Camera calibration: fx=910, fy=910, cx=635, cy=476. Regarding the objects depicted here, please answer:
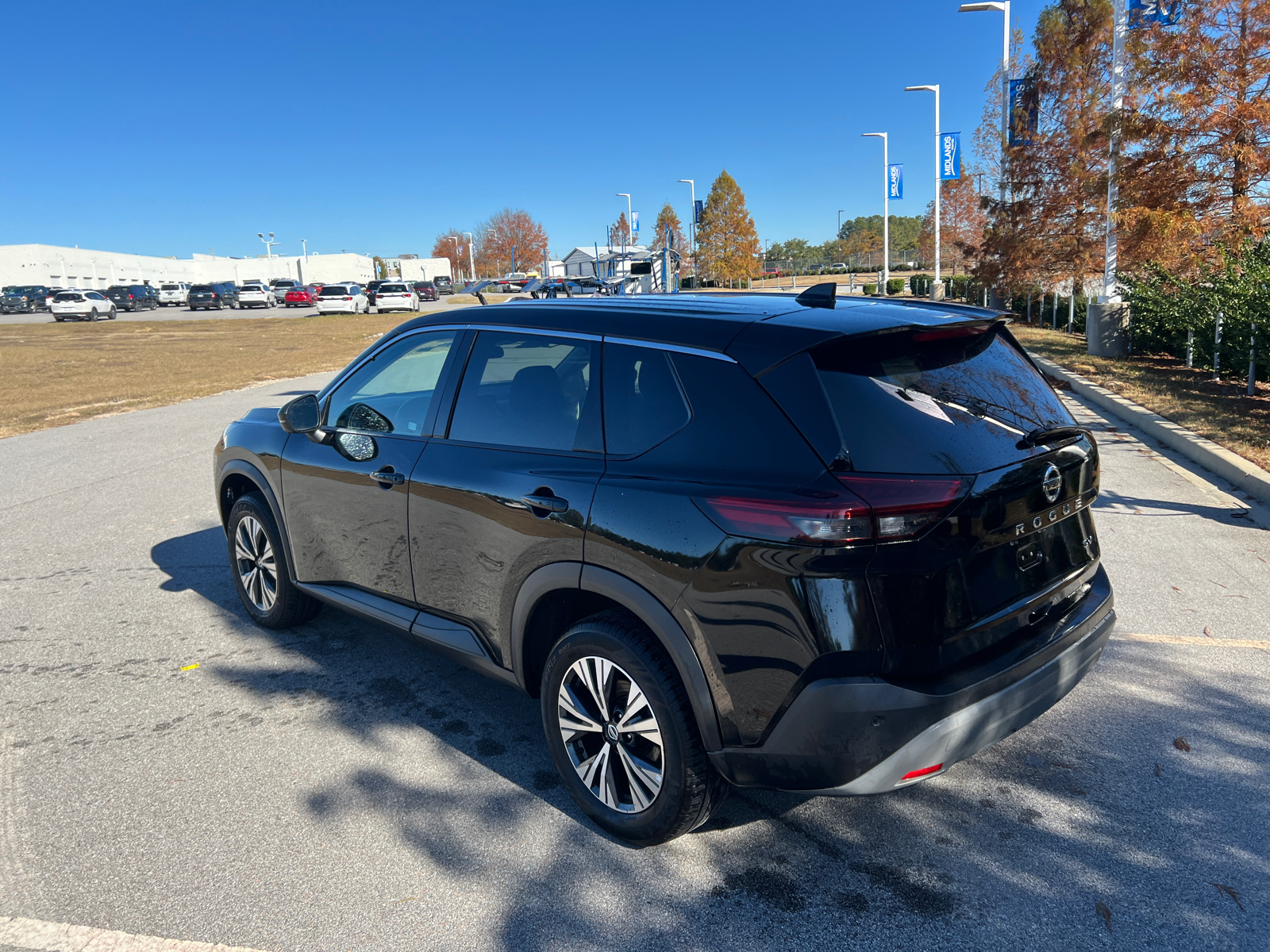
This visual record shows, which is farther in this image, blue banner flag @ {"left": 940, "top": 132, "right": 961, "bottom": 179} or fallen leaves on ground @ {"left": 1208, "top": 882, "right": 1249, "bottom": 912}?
blue banner flag @ {"left": 940, "top": 132, "right": 961, "bottom": 179}

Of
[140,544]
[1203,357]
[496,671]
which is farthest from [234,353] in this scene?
[496,671]

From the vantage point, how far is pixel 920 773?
8.29ft

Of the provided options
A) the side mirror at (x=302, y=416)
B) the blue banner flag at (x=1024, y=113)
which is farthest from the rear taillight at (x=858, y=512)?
the blue banner flag at (x=1024, y=113)

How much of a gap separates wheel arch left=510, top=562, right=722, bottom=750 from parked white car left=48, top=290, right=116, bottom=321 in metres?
53.6

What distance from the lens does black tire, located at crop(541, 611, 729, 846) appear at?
8.88 ft

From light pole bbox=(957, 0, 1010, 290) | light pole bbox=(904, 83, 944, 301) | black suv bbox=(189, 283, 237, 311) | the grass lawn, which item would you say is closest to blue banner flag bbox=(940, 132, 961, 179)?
light pole bbox=(904, 83, 944, 301)

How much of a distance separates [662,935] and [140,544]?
5.57m

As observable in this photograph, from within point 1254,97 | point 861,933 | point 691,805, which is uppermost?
point 1254,97

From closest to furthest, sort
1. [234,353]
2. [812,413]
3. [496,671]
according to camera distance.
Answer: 1. [812,413]
2. [496,671]
3. [234,353]

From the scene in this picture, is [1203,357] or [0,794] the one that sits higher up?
[1203,357]

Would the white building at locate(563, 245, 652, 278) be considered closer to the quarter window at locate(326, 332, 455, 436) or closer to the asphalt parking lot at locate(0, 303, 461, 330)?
the asphalt parking lot at locate(0, 303, 461, 330)

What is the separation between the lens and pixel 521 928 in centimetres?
258

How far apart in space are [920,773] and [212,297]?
6552 cm

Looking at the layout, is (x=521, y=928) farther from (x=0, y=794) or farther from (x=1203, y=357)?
(x=1203, y=357)
